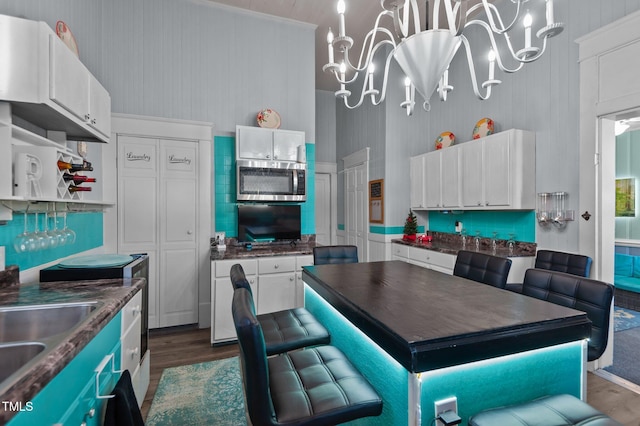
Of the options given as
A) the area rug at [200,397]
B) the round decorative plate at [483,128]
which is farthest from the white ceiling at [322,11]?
the area rug at [200,397]

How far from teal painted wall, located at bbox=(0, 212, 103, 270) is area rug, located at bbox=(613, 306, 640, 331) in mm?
5383

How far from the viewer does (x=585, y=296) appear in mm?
1752

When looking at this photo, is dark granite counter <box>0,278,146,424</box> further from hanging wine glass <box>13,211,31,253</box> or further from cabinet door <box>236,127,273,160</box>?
cabinet door <box>236,127,273,160</box>

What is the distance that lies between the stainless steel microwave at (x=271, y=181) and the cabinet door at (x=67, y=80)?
1.78 m

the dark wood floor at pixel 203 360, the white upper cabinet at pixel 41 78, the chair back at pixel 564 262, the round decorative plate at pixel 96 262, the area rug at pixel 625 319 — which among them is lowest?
the dark wood floor at pixel 203 360

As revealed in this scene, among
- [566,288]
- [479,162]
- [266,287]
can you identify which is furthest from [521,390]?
[479,162]

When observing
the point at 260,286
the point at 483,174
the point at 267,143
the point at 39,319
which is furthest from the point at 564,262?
the point at 39,319

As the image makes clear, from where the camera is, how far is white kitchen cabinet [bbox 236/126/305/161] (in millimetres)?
3627

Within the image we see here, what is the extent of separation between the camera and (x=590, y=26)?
2822 millimetres

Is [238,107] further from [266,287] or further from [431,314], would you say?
[431,314]

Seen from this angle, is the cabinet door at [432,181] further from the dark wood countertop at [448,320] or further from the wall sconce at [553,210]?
the dark wood countertop at [448,320]

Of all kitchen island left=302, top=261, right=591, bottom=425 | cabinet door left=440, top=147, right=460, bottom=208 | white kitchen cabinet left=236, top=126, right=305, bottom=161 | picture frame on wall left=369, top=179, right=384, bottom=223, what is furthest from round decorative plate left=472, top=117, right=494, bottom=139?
kitchen island left=302, top=261, right=591, bottom=425

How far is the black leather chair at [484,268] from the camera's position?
2.23 m

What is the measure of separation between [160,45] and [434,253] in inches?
163
